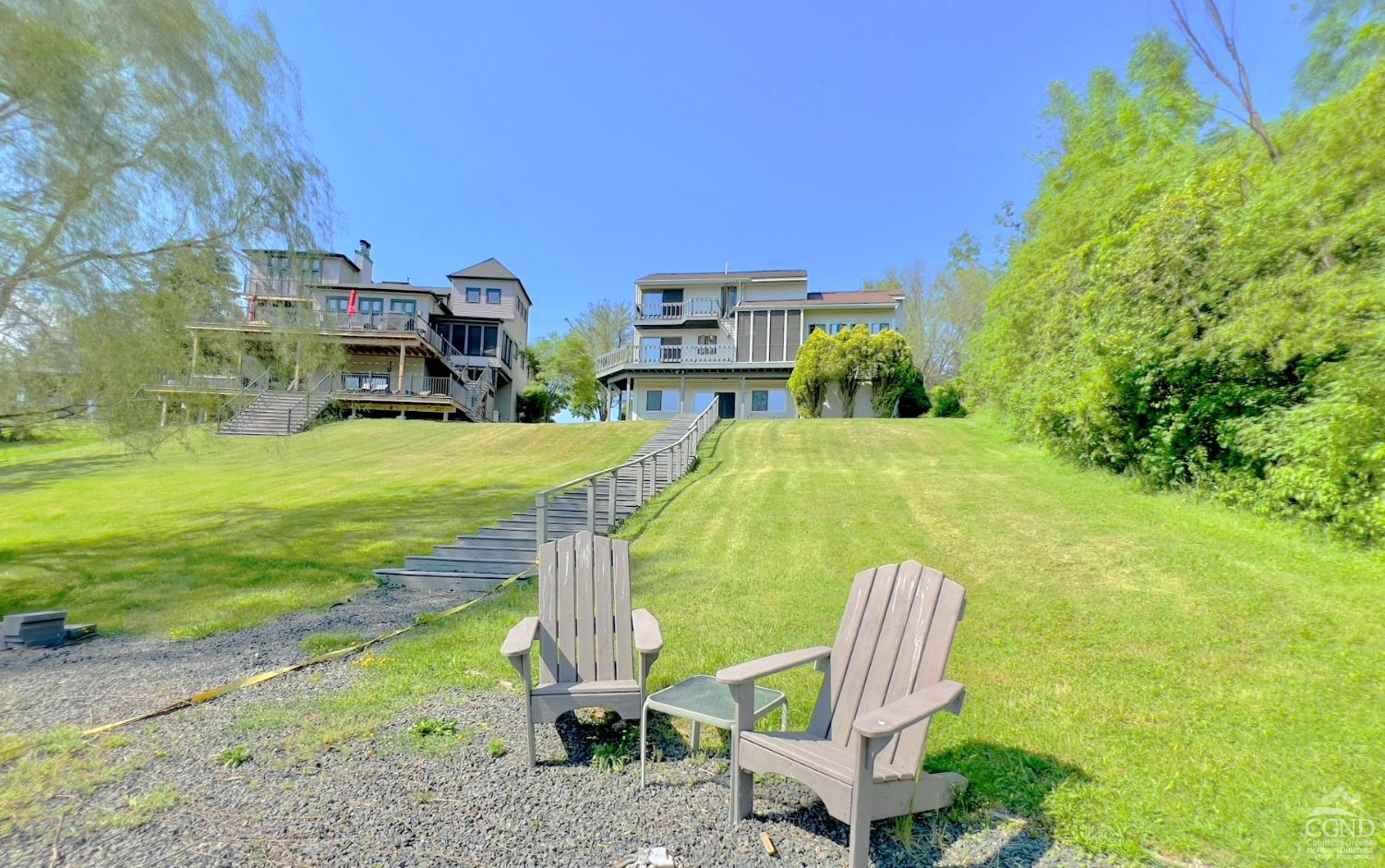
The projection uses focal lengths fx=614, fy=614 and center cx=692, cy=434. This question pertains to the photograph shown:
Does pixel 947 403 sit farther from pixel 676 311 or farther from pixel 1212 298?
pixel 1212 298

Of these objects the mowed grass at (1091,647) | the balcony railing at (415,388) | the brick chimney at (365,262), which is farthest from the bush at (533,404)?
the mowed grass at (1091,647)

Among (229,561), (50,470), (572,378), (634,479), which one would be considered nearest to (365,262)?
(572,378)

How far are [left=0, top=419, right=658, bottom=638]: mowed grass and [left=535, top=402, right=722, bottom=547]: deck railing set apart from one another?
1953 mm

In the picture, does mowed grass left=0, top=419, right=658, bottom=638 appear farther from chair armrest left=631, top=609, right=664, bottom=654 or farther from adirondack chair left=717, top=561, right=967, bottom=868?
adirondack chair left=717, top=561, right=967, bottom=868

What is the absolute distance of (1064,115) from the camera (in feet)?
43.0

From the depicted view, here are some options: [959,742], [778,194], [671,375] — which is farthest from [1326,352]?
[671,375]

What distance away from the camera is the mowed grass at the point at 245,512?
22.3 feet

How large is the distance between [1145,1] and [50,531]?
19.8 m

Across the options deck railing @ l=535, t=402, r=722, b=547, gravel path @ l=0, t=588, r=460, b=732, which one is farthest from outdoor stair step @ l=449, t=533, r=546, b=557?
gravel path @ l=0, t=588, r=460, b=732

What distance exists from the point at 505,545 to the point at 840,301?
24594 mm

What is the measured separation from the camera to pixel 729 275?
32.1 meters

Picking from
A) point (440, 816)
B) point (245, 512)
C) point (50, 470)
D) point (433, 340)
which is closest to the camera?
point (440, 816)

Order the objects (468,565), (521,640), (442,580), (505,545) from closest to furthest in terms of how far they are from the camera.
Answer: (521,640), (442,580), (468,565), (505,545)

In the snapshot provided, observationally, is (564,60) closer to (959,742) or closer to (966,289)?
(959,742)
